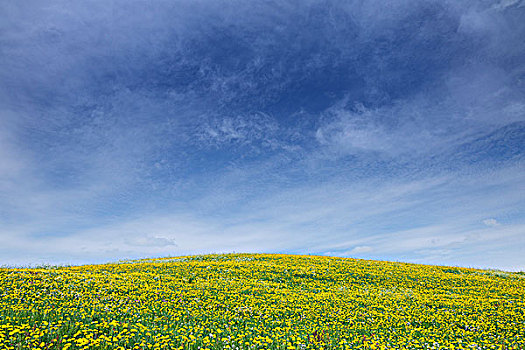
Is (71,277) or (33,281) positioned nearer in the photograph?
(33,281)

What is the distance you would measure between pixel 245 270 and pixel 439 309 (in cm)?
1468

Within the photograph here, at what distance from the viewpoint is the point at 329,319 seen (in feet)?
51.7

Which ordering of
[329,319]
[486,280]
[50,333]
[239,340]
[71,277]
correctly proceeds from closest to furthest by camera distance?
[50,333]
[239,340]
[329,319]
[71,277]
[486,280]

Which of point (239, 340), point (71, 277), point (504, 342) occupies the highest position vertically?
point (71, 277)

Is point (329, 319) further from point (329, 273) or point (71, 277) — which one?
point (71, 277)

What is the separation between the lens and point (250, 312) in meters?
15.7

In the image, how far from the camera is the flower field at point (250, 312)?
11.4m

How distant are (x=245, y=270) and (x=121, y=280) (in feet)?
33.1

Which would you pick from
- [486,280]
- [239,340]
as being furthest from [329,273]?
[239,340]

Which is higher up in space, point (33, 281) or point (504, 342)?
point (33, 281)

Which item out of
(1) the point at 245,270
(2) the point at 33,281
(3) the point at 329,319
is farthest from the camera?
(1) the point at 245,270

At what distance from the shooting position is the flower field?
37.3ft

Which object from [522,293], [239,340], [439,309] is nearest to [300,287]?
[439,309]

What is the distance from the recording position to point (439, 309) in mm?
18516
